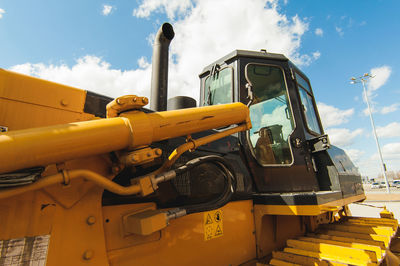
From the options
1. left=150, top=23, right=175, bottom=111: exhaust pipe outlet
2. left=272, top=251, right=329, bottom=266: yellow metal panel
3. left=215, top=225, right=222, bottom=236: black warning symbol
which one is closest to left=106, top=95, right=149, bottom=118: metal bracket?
left=150, top=23, right=175, bottom=111: exhaust pipe outlet

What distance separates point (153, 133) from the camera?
47.6 inches

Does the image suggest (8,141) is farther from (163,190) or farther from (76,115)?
(163,190)

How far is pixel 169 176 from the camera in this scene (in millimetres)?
1283

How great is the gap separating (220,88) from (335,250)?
6.40 ft

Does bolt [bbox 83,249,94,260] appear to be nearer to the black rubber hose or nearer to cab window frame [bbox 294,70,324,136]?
the black rubber hose

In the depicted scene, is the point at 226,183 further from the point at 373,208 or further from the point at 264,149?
the point at 373,208

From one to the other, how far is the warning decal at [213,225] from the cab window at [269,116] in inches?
33.3

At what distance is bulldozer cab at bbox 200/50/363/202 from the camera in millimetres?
2359

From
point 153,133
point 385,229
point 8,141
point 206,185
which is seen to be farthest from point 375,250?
point 8,141

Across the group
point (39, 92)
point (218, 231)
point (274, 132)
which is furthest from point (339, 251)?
point (39, 92)

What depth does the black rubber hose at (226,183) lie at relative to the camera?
4.75 ft

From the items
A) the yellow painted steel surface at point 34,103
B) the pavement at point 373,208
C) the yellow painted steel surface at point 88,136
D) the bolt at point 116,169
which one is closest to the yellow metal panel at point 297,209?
the yellow painted steel surface at point 88,136

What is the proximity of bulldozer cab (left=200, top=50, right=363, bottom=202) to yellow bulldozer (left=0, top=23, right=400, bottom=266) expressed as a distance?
0.04ft

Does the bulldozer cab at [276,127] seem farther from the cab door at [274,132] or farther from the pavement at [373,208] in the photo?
the pavement at [373,208]
